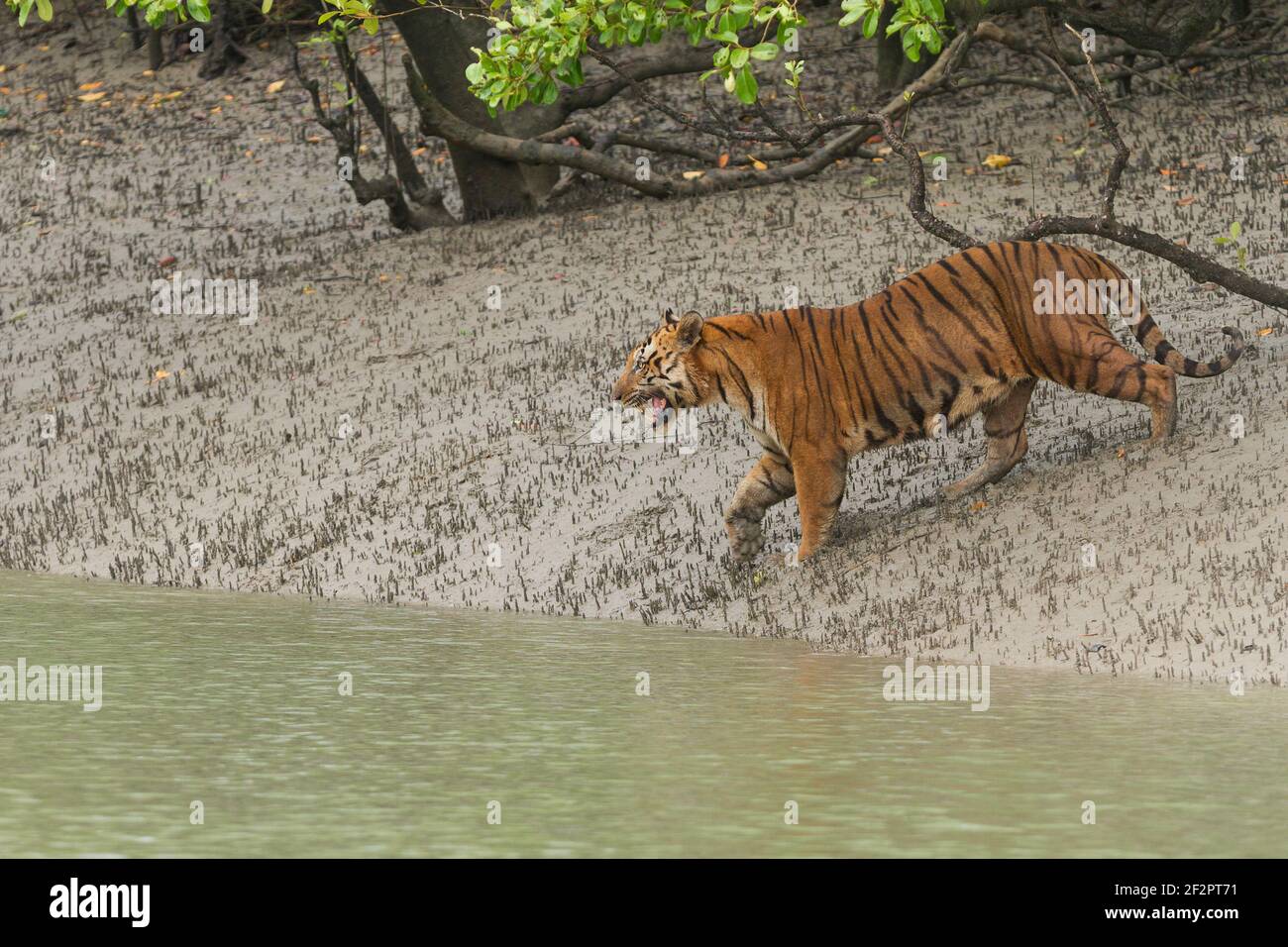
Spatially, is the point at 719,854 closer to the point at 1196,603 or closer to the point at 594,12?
the point at 1196,603

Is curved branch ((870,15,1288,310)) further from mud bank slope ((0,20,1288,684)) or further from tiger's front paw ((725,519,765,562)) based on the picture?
tiger's front paw ((725,519,765,562))

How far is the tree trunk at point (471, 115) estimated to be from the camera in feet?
72.1

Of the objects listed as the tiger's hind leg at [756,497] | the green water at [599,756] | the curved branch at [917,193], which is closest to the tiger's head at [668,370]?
the tiger's hind leg at [756,497]

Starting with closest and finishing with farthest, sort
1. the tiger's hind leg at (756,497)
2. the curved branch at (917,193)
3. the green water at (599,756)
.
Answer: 1. the green water at (599,756)
2. the tiger's hind leg at (756,497)
3. the curved branch at (917,193)

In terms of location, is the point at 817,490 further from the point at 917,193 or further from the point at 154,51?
the point at 154,51

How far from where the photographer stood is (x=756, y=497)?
488 inches


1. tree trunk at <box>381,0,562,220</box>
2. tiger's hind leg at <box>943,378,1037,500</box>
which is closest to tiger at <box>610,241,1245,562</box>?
tiger's hind leg at <box>943,378,1037,500</box>

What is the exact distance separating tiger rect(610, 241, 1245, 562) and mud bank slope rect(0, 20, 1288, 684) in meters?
0.47

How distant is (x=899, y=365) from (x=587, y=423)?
155 inches

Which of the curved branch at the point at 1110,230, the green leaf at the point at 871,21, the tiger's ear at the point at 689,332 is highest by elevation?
the green leaf at the point at 871,21

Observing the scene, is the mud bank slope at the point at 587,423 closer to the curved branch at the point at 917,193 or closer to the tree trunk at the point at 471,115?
the tree trunk at the point at 471,115

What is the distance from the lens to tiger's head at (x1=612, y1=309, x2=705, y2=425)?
40.2ft

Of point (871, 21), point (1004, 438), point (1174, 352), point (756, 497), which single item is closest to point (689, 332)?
point (756, 497)

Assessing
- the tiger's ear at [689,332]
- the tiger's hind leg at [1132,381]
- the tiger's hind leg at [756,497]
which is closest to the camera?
the tiger's hind leg at [1132,381]
